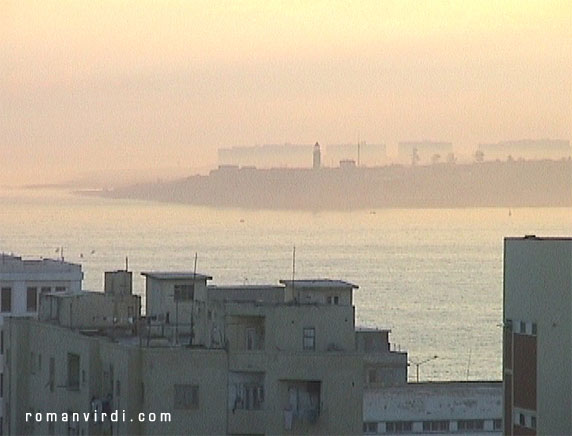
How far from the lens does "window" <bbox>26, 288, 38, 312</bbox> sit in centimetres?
4272

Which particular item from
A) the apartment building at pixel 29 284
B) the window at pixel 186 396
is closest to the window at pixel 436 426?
the window at pixel 186 396

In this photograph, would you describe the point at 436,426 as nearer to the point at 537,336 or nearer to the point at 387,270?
the point at 537,336

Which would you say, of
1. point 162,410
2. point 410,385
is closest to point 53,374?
point 162,410

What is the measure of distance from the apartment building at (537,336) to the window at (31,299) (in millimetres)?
20282

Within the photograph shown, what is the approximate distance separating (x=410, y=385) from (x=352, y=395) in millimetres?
7113

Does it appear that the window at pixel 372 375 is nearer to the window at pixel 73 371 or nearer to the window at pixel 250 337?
the window at pixel 73 371

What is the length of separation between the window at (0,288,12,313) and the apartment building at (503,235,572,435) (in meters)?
20.6

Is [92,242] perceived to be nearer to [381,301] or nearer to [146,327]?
[381,301]

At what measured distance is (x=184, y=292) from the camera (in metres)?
34.6

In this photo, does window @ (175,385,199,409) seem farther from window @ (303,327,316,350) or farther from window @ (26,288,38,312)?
window @ (26,288,38,312)

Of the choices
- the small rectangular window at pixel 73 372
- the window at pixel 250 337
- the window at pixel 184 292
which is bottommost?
the small rectangular window at pixel 73 372

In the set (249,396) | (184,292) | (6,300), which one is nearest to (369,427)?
(184,292)

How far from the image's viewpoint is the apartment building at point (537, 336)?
73.0 ft

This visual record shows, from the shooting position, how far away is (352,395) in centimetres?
3014
